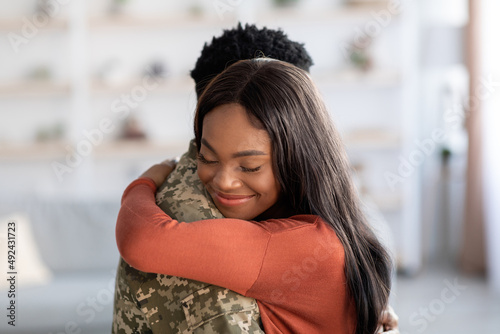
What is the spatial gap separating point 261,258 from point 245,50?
436 millimetres

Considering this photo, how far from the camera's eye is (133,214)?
1.00 metres

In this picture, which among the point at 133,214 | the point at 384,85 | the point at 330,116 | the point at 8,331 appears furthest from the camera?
the point at 384,85

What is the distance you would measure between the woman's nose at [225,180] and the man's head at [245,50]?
22 cm

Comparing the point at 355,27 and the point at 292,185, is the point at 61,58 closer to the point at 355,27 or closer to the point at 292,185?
the point at 355,27

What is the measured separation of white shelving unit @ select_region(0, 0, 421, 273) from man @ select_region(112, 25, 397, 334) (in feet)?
10.6

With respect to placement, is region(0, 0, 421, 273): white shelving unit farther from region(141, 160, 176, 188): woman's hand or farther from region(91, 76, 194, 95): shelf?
region(141, 160, 176, 188): woman's hand

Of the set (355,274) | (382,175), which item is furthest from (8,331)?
(382,175)

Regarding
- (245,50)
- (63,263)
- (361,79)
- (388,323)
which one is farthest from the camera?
(361,79)

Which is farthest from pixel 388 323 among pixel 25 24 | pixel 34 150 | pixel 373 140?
pixel 25 24

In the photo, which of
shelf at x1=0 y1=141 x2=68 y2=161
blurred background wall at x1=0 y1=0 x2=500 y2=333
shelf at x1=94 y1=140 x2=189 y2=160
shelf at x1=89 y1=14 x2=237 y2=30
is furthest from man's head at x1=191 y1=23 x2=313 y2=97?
shelf at x1=0 y1=141 x2=68 y2=161

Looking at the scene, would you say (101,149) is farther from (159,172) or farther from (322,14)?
(159,172)

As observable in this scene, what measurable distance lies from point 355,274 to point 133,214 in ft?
1.36

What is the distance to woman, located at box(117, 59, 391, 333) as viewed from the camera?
0.94 meters

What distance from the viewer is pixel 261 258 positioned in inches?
37.4
